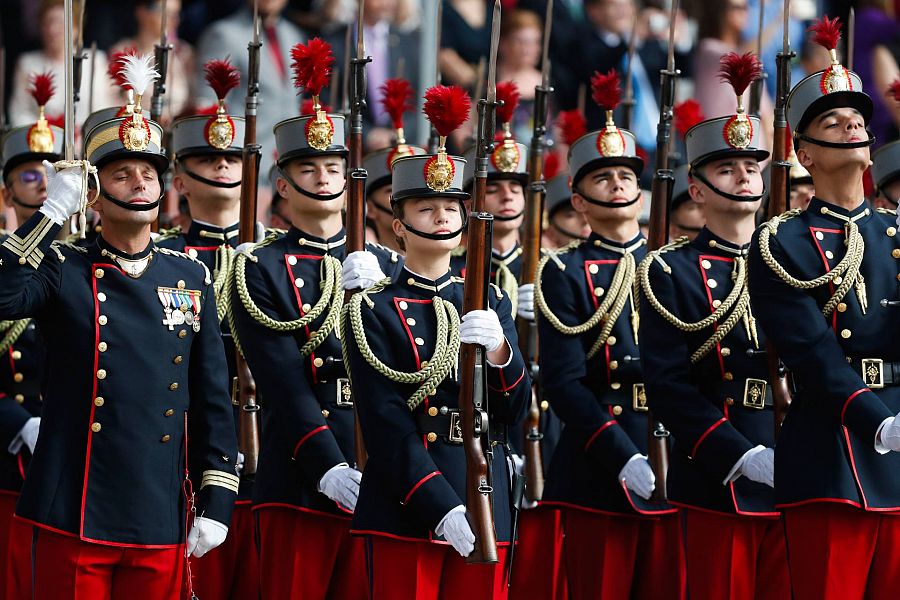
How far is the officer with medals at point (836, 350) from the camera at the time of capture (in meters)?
5.61

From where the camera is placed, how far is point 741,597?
6570 mm

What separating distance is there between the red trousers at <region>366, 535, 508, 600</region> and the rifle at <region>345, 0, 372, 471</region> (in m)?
0.94

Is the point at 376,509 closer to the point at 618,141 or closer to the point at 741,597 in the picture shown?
the point at 741,597

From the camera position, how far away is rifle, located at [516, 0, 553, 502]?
26.0ft

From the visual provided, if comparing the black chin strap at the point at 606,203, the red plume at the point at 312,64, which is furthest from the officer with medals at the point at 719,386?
the red plume at the point at 312,64

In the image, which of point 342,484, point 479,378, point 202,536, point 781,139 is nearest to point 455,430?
point 479,378

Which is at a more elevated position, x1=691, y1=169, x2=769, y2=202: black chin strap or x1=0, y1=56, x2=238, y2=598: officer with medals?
x1=691, y1=169, x2=769, y2=202: black chin strap

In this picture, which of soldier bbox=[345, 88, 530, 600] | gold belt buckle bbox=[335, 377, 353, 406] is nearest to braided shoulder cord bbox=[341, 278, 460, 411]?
soldier bbox=[345, 88, 530, 600]

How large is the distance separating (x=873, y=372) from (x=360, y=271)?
2.29 m

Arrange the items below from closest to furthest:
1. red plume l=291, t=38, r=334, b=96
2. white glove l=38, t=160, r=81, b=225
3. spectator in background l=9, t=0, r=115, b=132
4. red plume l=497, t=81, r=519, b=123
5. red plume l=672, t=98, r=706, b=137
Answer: white glove l=38, t=160, r=81, b=225 → red plume l=291, t=38, r=334, b=96 → red plume l=497, t=81, r=519, b=123 → red plume l=672, t=98, r=706, b=137 → spectator in background l=9, t=0, r=115, b=132

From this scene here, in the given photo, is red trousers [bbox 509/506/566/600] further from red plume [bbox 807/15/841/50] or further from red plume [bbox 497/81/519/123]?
red plume [bbox 807/15/841/50]

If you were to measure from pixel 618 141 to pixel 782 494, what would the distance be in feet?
8.50

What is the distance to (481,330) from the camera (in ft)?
18.6

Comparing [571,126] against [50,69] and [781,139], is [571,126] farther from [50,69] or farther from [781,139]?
[50,69]
